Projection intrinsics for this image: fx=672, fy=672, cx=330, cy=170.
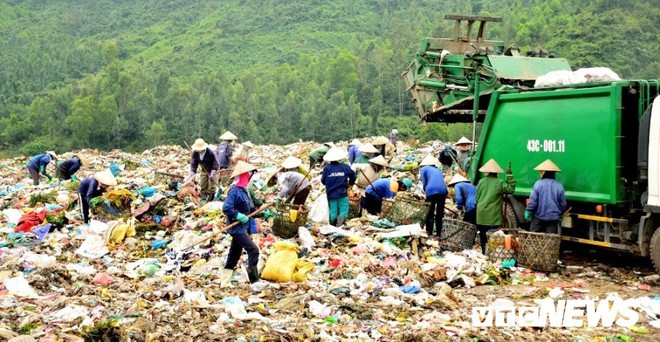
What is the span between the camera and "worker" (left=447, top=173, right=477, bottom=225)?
29.9 ft

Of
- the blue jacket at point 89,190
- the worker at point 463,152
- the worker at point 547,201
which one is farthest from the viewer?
the worker at point 463,152

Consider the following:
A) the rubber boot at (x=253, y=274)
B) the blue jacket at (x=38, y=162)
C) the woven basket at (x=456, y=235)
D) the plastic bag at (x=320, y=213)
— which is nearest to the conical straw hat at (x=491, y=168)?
the woven basket at (x=456, y=235)

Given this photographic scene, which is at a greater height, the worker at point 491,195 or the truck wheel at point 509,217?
the worker at point 491,195

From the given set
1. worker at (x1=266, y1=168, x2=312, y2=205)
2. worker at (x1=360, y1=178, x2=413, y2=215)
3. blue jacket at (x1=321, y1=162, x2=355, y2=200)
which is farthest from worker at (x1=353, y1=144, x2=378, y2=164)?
worker at (x1=266, y1=168, x2=312, y2=205)

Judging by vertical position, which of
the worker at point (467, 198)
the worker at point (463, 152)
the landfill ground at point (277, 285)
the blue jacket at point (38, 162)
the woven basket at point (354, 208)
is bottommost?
the landfill ground at point (277, 285)

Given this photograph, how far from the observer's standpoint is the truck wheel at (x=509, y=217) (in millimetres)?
8812

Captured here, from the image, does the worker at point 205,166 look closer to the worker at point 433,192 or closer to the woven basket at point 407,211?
the woven basket at point 407,211

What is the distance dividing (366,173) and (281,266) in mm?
3643

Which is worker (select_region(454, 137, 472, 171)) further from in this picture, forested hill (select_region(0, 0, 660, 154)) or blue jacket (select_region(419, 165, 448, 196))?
forested hill (select_region(0, 0, 660, 154))

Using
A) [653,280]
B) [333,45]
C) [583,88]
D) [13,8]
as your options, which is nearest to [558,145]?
[583,88]

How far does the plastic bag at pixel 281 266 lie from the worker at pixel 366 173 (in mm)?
3209

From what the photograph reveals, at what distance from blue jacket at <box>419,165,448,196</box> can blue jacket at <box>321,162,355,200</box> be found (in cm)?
107

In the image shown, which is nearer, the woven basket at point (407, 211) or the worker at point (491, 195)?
the worker at point (491, 195)

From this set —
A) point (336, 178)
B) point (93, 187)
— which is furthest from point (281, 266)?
point (93, 187)
